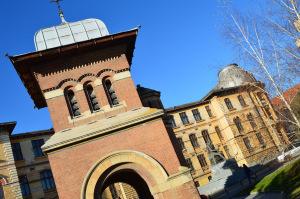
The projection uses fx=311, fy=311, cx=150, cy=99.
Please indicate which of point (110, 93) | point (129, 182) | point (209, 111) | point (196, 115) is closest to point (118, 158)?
point (110, 93)

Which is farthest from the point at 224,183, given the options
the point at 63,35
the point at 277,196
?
the point at 63,35

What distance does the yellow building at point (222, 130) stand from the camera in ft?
151

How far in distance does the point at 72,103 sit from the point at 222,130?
3823 cm

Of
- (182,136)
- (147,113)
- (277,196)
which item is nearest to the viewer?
(147,113)

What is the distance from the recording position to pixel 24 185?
33438 millimetres

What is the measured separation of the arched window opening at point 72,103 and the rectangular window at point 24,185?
23219 mm

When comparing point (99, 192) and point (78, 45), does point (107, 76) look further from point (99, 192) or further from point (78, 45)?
point (99, 192)

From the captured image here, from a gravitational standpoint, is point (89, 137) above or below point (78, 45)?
below

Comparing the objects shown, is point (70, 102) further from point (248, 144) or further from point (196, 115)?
point (248, 144)

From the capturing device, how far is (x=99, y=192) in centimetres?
1190

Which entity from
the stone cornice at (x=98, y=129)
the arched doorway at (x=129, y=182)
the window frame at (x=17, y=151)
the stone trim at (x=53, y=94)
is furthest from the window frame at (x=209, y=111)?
the stone trim at (x=53, y=94)

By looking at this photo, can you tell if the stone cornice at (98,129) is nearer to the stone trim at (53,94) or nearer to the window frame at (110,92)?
the window frame at (110,92)

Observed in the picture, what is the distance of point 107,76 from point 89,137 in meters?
3.49

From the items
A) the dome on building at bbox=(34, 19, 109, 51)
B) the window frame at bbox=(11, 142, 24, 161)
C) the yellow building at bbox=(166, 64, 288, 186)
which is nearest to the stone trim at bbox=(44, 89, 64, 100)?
the dome on building at bbox=(34, 19, 109, 51)
